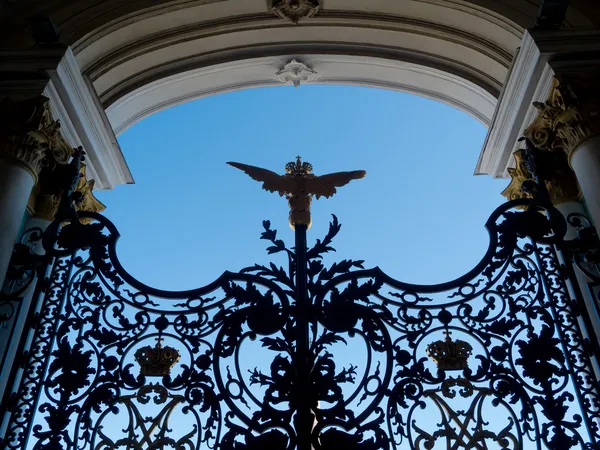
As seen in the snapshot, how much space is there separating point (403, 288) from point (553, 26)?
2887 millimetres

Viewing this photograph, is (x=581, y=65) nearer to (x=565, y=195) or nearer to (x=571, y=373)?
(x=565, y=195)

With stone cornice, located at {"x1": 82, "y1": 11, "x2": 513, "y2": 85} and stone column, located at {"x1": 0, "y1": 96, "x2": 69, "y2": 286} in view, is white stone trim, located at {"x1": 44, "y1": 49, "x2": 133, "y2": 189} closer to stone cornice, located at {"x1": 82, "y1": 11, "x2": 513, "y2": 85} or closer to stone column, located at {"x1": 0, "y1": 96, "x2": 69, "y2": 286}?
stone column, located at {"x1": 0, "y1": 96, "x2": 69, "y2": 286}

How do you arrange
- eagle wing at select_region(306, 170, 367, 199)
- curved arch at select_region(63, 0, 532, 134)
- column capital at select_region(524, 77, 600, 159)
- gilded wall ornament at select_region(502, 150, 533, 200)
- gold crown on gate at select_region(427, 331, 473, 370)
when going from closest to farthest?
gold crown on gate at select_region(427, 331, 473, 370) → column capital at select_region(524, 77, 600, 159) → eagle wing at select_region(306, 170, 367, 199) → gilded wall ornament at select_region(502, 150, 533, 200) → curved arch at select_region(63, 0, 532, 134)

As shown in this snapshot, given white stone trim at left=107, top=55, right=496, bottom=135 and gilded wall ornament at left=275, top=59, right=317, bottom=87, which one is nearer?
white stone trim at left=107, top=55, right=496, bottom=135

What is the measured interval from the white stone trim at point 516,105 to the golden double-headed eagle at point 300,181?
1.70 m

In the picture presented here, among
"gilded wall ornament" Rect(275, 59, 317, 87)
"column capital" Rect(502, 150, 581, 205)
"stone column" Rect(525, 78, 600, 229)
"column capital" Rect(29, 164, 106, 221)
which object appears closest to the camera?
"stone column" Rect(525, 78, 600, 229)

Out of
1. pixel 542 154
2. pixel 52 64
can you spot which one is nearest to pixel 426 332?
pixel 542 154

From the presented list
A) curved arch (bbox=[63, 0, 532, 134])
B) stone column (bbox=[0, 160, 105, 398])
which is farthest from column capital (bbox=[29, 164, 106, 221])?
curved arch (bbox=[63, 0, 532, 134])

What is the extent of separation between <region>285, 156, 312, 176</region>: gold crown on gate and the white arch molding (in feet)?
8.35

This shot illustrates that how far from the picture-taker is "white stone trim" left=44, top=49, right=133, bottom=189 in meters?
5.67

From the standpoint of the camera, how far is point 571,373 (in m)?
3.90

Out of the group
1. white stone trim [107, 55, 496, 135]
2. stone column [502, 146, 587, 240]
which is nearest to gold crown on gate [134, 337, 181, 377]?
stone column [502, 146, 587, 240]

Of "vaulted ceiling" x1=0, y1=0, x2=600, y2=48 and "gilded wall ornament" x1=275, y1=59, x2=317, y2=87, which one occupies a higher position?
"gilded wall ornament" x1=275, y1=59, x2=317, y2=87

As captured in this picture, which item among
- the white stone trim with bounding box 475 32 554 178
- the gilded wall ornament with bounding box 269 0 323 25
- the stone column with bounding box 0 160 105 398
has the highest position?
the gilded wall ornament with bounding box 269 0 323 25
